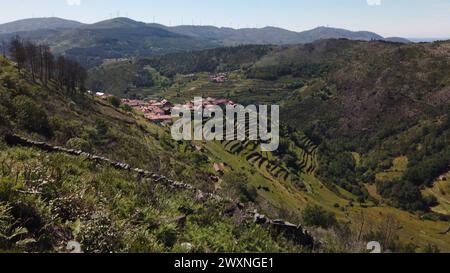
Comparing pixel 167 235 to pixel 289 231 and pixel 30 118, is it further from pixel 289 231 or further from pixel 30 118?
pixel 30 118

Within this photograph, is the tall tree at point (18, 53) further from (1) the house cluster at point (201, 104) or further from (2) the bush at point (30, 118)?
(1) the house cluster at point (201, 104)

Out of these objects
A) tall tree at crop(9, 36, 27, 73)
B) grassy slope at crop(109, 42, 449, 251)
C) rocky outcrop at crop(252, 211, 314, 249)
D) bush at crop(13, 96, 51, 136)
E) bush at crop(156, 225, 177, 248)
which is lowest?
grassy slope at crop(109, 42, 449, 251)

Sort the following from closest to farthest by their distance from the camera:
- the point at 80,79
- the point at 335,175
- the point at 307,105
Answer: the point at 80,79 → the point at 335,175 → the point at 307,105

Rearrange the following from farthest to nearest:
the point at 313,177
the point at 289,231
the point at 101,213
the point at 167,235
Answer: the point at 313,177 → the point at 289,231 → the point at 167,235 → the point at 101,213

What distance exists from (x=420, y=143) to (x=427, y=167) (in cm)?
1676

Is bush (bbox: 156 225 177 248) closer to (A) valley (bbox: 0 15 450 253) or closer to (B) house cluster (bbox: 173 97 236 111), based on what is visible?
(A) valley (bbox: 0 15 450 253)

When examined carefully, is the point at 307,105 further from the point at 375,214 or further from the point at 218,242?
the point at 218,242

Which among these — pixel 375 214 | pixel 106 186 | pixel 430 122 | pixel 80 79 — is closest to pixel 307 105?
pixel 430 122

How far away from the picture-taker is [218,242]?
9.19m

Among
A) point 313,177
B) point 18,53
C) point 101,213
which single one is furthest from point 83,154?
point 313,177

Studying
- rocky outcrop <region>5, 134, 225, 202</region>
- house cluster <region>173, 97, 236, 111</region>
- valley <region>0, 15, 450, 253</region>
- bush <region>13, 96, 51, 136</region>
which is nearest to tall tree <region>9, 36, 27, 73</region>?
valley <region>0, 15, 450, 253</region>

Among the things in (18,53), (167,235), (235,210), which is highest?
(18,53)

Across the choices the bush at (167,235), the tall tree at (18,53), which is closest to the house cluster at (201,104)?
the tall tree at (18,53)

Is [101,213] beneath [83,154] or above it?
above
